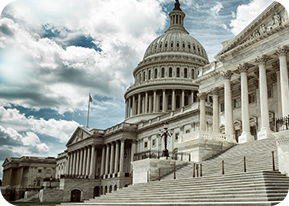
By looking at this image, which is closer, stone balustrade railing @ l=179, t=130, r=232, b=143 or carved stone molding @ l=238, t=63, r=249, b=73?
stone balustrade railing @ l=179, t=130, r=232, b=143

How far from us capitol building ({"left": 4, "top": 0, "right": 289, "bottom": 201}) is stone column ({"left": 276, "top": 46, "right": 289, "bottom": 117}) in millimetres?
89

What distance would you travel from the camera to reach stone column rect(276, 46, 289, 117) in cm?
3264

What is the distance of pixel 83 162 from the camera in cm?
8831

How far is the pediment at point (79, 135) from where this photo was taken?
8776 cm

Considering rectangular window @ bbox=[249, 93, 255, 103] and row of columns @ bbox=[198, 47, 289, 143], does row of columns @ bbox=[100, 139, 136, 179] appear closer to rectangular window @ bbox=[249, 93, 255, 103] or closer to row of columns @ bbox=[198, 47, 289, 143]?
row of columns @ bbox=[198, 47, 289, 143]

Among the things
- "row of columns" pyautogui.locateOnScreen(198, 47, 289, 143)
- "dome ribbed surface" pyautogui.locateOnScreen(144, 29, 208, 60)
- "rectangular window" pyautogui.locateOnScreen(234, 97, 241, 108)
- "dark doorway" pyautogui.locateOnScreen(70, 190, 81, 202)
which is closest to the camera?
"row of columns" pyautogui.locateOnScreen(198, 47, 289, 143)

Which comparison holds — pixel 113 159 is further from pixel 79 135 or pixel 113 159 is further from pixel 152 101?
pixel 152 101

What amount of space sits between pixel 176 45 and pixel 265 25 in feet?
221

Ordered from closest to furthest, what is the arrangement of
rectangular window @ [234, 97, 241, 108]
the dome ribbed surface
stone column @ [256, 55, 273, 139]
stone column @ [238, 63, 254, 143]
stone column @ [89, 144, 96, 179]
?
stone column @ [256, 55, 273, 139] → stone column @ [238, 63, 254, 143] → rectangular window @ [234, 97, 241, 108] → stone column @ [89, 144, 96, 179] → the dome ribbed surface

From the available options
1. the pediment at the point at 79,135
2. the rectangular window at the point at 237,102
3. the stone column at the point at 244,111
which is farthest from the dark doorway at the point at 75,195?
the stone column at the point at 244,111

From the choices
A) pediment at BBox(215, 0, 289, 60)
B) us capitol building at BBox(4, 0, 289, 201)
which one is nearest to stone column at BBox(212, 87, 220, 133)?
us capitol building at BBox(4, 0, 289, 201)

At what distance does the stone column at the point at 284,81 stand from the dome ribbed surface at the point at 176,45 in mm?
68635

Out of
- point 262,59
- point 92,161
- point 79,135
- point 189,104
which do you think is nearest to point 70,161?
point 79,135

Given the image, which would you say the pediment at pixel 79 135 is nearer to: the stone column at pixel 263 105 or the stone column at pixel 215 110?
the stone column at pixel 215 110
